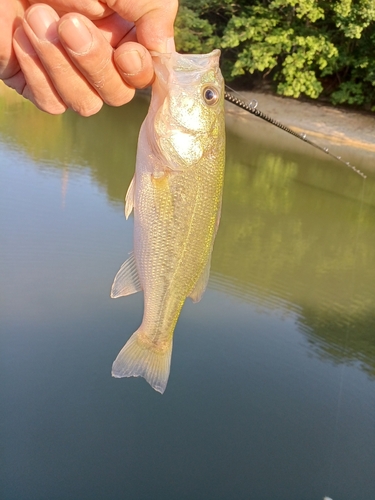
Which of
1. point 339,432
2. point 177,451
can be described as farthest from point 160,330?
point 339,432

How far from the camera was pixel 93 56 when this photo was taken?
5.03 ft

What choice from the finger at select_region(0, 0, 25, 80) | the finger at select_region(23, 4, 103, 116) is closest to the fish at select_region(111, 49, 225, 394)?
the finger at select_region(23, 4, 103, 116)

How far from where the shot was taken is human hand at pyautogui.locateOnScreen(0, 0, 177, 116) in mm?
1512

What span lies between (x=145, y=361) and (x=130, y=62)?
3.38 ft

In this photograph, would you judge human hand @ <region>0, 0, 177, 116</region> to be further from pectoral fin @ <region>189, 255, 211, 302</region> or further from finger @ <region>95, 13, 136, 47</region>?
pectoral fin @ <region>189, 255, 211, 302</region>

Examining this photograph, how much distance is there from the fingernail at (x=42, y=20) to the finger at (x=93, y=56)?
0.25 ft

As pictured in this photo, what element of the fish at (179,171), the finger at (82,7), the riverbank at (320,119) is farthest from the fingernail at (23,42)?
the riverbank at (320,119)

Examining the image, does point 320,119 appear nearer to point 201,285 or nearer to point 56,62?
point 201,285

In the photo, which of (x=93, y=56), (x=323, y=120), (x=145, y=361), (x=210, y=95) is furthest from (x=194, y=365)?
(x=323, y=120)

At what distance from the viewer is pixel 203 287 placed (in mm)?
1943

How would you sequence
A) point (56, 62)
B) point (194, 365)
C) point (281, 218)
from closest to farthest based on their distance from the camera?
point (56, 62)
point (194, 365)
point (281, 218)

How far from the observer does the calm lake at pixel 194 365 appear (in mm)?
4191

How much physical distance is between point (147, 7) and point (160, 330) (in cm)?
107

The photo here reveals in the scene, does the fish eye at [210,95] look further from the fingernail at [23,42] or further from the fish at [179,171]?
the fingernail at [23,42]
